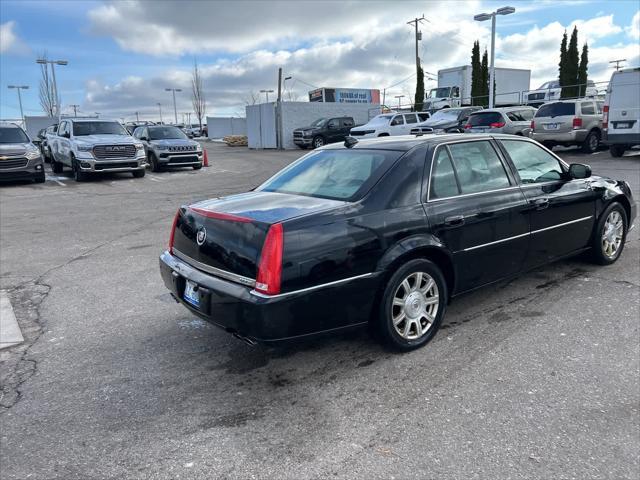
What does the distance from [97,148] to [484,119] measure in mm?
13304

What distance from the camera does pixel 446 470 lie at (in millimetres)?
2615

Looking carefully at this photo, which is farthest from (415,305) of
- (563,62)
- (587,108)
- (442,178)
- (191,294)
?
(563,62)

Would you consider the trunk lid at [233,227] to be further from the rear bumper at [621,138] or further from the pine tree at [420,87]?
the pine tree at [420,87]

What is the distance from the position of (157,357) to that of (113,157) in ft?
46.5

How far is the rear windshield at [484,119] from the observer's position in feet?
62.5

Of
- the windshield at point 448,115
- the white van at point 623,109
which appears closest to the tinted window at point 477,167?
the white van at point 623,109

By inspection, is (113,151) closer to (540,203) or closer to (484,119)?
(484,119)

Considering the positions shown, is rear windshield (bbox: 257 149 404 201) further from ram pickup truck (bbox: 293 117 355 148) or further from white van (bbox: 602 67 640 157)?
ram pickup truck (bbox: 293 117 355 148)

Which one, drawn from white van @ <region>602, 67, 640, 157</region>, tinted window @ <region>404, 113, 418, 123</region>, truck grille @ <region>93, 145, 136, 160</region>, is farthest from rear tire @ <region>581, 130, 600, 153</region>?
truck grille @ <region>93, 145, 136, 160</region>

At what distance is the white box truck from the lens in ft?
118

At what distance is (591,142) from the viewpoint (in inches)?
741

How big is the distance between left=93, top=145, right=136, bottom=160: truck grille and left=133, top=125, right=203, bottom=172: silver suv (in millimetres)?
2318

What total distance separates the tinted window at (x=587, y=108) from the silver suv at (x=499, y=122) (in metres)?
2.06

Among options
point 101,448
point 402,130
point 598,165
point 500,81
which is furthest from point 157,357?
point 500,81
